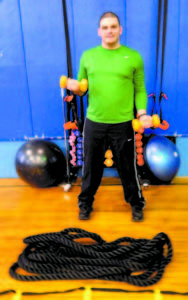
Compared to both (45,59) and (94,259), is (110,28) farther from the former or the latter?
(94,259)

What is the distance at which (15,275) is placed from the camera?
1634 millimetres

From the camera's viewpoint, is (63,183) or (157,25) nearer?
(157,25)

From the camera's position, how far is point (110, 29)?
186 cm

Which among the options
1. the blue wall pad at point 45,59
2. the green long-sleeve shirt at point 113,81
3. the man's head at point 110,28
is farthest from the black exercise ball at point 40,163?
the man's head at point 110,28

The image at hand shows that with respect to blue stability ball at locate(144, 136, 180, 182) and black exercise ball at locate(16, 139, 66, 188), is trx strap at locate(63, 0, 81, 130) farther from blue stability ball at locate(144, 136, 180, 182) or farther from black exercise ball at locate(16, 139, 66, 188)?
blue stability ball at locate(144, 136, 180, 182)

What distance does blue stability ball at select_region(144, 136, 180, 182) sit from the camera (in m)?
2.47

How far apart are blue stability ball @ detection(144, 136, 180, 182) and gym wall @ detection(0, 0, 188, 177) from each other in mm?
294

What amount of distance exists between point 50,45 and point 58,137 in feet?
2.73

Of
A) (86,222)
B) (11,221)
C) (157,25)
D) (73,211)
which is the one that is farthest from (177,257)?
(157,25)

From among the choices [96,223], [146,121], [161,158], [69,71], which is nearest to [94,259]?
[96,223]

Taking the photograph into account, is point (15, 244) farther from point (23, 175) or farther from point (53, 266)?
point (23, 175)

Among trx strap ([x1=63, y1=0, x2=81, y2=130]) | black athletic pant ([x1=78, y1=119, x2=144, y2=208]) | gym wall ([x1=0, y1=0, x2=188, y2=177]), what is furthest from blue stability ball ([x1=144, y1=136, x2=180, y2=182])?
trx strap ([x1=63, y1=0, x2=81, y2=130])

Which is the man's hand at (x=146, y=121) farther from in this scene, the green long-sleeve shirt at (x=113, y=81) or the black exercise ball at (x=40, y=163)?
the black exercise ball at (x=40, y=163)

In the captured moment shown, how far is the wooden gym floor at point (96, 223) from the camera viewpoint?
1555 mm
